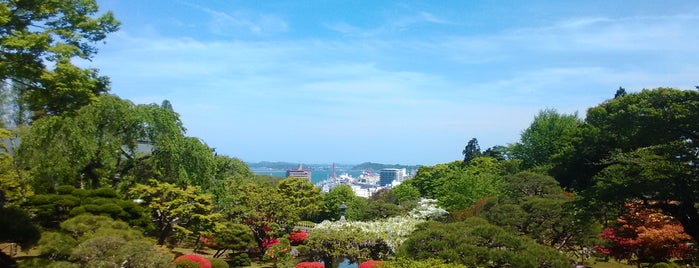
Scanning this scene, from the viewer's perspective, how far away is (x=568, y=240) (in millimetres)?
16922

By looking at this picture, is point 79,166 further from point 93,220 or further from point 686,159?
point 686,159

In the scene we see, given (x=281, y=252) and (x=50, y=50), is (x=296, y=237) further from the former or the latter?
(x=50, y=50)

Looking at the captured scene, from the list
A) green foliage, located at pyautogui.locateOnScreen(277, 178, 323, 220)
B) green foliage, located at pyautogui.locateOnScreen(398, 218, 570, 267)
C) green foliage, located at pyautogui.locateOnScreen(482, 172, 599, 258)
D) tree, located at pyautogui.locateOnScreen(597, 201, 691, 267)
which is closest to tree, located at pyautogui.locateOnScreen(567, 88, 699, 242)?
tree, located at pyautogui.locateOnScreen(597, 201, 691, 267)

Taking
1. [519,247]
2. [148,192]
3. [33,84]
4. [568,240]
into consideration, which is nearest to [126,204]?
[148,192]

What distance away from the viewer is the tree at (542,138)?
113 feet

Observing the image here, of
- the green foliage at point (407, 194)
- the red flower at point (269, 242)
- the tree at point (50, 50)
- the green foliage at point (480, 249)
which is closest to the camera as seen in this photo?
the tree at point (50, 50)

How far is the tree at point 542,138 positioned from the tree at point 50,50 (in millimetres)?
30674

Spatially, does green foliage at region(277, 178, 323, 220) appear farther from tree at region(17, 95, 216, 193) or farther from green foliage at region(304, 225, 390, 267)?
green foliage at region(304, 225, 390, 267)

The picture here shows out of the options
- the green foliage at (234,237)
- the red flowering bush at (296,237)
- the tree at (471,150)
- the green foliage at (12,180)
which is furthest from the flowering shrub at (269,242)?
the tree at (471,150)

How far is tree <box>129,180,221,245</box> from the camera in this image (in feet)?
55.9

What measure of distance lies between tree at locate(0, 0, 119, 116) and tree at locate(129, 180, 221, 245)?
324 inches

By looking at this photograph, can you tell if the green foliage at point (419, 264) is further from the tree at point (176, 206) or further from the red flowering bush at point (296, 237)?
the red flowering bush at point (296, 237)

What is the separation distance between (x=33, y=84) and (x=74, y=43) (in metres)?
1.06

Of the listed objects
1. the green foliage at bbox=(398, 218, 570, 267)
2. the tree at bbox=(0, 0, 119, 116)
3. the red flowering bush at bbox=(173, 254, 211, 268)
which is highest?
the tree at bbox=(0, 0, 119, 116)
